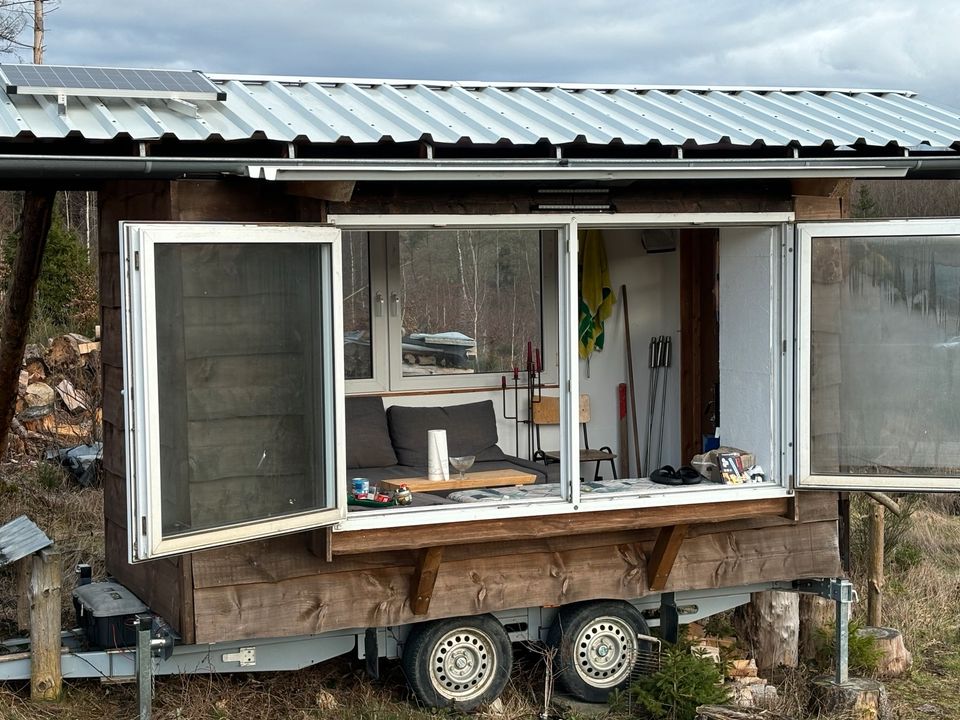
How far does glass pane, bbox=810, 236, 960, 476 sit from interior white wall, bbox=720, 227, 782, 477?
225mm

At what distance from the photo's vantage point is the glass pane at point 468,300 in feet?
27.8

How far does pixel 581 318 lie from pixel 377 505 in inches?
122

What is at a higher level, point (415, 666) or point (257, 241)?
point (257, 241)

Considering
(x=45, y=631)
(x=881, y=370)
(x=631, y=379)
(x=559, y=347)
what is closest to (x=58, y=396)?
(x=631, y=379)

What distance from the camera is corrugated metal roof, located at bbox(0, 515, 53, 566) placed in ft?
19.8

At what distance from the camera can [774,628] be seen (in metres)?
7.52

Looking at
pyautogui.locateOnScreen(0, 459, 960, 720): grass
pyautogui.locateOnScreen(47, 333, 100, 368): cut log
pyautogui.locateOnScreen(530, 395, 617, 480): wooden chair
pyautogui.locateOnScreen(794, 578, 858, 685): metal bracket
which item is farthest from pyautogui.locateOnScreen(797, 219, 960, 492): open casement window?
pyautogui.locateOnScreen(47, 333, 100, 368): cut log

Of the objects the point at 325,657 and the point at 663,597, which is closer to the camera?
the point at 325,657

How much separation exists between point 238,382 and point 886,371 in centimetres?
333

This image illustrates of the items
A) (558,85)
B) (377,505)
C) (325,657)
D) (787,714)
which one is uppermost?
(558,85)

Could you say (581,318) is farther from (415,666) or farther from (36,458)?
(36,458)

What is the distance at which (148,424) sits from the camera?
4957 mm

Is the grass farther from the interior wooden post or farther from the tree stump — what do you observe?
the interior wooden post

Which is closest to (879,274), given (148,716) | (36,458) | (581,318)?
(581,318)
